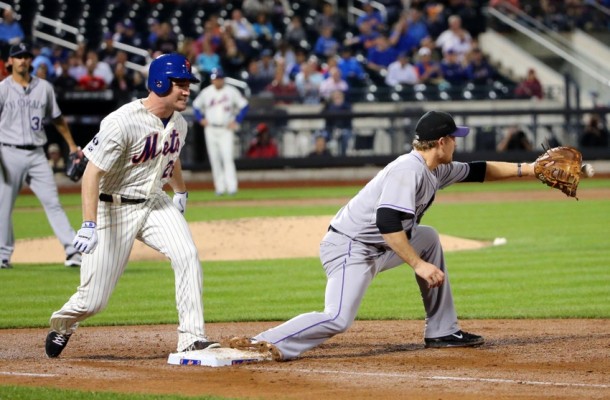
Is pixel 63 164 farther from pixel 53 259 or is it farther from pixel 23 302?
pixel 23 302

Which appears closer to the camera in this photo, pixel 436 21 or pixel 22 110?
pixel 22 110

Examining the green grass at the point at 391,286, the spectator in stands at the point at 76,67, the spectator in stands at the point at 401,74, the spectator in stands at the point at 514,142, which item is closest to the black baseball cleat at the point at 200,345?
the green grass at the point at 391,286

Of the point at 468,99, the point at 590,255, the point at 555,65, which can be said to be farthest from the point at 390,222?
the point at 555,65

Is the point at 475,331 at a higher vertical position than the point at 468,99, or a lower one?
lower

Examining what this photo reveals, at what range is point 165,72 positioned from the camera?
6.89 metres

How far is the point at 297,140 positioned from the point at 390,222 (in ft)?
53.2

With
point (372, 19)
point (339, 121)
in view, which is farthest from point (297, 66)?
point (372, 19)

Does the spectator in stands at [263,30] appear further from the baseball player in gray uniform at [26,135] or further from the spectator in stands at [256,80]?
the baseball player in gray uniform at [26,135]

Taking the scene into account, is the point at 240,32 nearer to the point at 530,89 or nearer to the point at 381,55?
the point at 381,55

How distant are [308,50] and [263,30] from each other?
1.12 meters

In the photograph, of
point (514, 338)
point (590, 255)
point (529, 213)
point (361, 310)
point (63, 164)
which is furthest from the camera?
point (63, 164)

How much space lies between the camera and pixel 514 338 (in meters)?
7.88

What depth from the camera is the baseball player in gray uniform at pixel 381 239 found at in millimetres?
6684

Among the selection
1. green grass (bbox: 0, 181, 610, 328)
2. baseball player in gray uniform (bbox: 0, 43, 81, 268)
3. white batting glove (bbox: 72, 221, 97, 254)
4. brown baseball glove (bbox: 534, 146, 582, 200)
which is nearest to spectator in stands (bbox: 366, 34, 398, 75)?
green grass (bbox: 0, 181, 610, 328)
